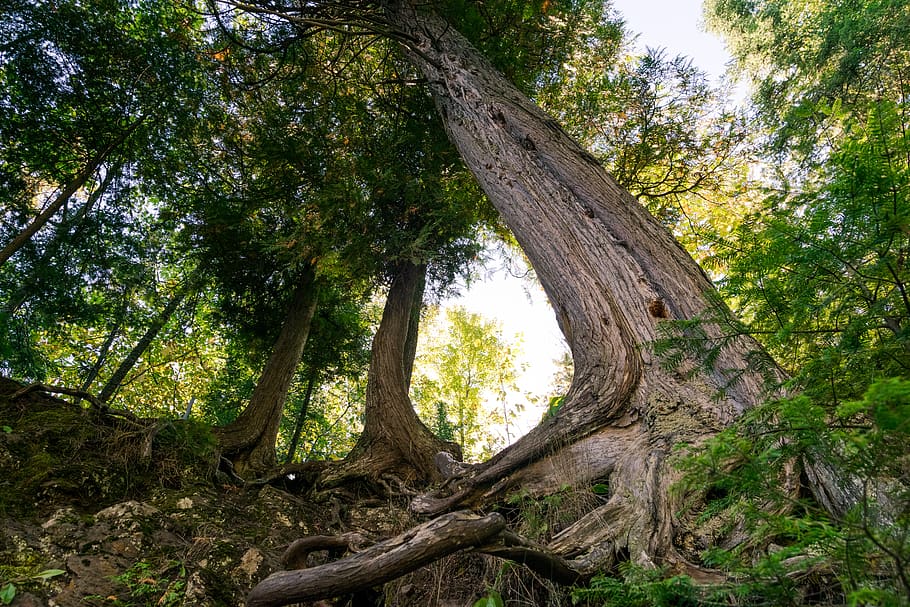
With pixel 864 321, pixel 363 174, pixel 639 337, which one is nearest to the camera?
pixel 864 321

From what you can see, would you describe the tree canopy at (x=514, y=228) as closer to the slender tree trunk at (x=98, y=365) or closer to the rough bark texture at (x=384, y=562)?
the rough bark texture at (x=384, y=562)

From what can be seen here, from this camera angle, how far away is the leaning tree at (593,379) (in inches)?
61.2

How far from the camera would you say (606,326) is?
8.62ft

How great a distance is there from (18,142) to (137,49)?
6.23 ft

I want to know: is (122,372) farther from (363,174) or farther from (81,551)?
(81,551)

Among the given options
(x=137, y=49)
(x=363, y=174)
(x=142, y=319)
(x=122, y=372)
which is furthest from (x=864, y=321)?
(x=142, y=319)

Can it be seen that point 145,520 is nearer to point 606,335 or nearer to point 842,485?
point 606,335

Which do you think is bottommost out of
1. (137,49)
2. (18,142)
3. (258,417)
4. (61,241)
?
(258,417)

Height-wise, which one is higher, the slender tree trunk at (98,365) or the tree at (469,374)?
the tree at (469,374)

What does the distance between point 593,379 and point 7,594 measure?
9.64 feet

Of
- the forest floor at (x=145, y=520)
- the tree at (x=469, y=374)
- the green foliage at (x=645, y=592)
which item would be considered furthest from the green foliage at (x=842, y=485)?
the tree at (x=469, y=374)

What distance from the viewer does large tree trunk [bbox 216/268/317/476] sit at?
4895mm

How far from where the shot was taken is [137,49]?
5746 mm

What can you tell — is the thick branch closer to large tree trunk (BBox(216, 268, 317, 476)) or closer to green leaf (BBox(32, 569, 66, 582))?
green leaf (BBox(32, 569, 66, 582))
